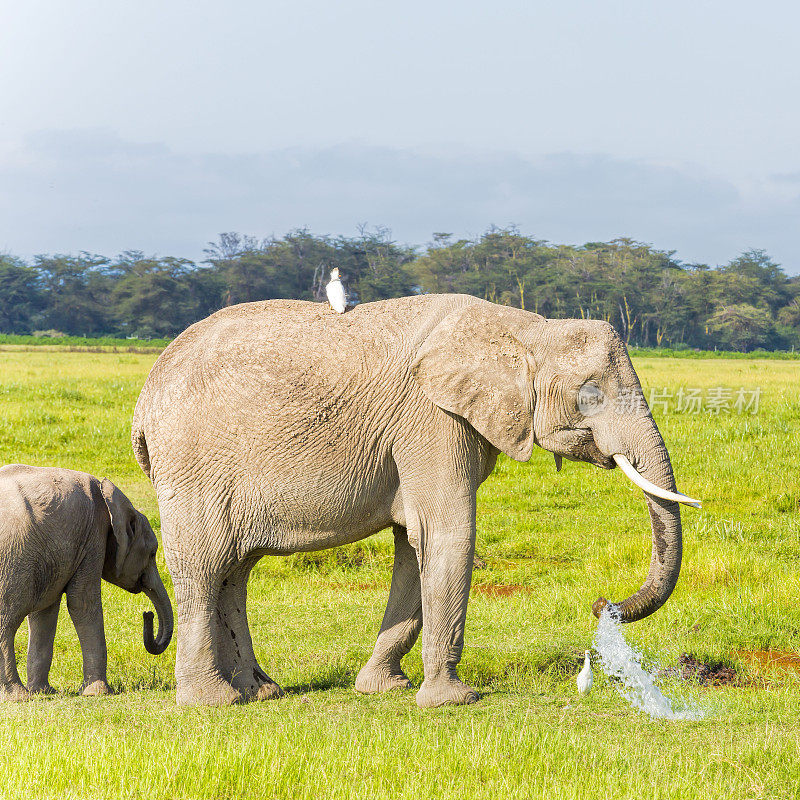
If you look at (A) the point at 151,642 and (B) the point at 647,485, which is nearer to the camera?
(B) the point at 647,485

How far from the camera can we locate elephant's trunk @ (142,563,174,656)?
264 inches

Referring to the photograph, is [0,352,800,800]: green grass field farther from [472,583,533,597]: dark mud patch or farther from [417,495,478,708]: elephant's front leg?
[417,495,478,708]: elephant's front leg

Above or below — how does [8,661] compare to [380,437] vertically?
below

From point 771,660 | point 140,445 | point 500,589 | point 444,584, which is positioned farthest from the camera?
point 500,589

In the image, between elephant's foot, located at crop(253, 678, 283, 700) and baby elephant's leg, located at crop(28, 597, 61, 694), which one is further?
baby elephant's leg, located at crop(28, 597, 61, 694)

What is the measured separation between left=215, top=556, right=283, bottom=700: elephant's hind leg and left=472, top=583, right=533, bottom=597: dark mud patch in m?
3.55

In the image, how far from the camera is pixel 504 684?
6609mm

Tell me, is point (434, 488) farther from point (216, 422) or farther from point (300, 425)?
point (216, 422)

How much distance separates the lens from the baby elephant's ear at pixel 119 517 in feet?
21.1

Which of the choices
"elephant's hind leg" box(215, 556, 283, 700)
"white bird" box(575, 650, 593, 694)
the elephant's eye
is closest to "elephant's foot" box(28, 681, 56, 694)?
"elephant's hind leg" box(215, 556, 283, 700)

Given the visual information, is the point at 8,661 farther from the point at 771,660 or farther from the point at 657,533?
the point at 771,660

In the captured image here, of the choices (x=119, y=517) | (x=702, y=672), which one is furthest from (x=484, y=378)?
(x=702, y=672)

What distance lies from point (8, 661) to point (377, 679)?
212cm

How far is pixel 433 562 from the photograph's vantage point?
5457mm
